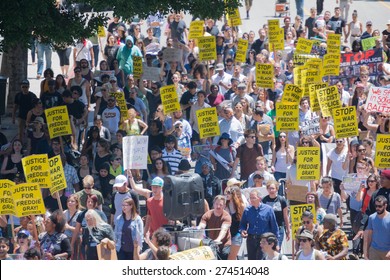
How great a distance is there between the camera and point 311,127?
21.4 metres

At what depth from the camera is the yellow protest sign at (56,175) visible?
17297 millimetres

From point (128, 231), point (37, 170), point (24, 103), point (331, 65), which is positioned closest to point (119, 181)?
point (37, 170)

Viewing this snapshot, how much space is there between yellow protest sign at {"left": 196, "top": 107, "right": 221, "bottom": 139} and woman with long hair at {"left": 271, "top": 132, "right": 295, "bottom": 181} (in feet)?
3.44

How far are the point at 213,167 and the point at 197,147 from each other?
506 mm

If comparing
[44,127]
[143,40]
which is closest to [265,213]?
[44,127]

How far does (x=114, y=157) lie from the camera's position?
64.3 ft

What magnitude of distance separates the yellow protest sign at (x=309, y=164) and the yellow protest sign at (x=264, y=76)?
5459 mm

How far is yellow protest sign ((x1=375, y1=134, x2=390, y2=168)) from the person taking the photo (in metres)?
18.5

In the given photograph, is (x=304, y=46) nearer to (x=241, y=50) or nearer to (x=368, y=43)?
(x=241, y=50)

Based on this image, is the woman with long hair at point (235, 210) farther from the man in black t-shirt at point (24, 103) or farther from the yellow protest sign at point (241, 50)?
the yellow protest sign at point (241, 50)

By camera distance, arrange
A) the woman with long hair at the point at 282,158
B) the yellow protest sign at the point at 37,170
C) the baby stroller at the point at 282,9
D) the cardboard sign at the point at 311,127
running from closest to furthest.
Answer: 1. the yellow protest sign at the point at 37,170
2. the woman with long hair at the point at 282,158
3. the cardboard sign at the point at 311,127
4. the baby stroller at the point at 282,9

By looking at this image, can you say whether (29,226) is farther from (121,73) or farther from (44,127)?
(121,73)

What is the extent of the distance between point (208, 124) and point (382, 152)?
332 centimetres

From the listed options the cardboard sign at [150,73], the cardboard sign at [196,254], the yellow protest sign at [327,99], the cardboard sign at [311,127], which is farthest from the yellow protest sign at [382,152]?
the cardboard sign at [150,73]
